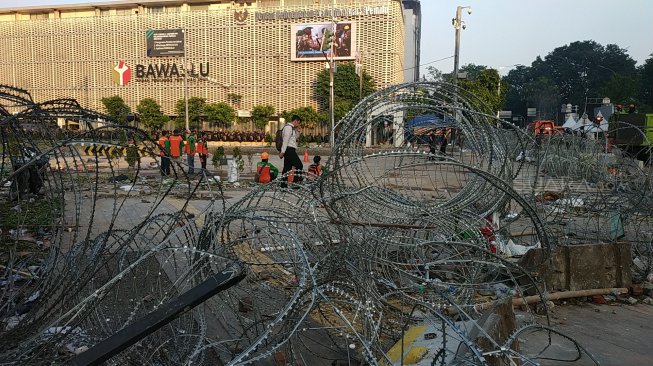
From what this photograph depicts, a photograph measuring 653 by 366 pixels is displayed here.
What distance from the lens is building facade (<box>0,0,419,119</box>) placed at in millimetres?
37625

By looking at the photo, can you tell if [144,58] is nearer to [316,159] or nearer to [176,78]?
[176,78]

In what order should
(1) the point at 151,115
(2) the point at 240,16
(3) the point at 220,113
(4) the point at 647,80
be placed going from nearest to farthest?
(3) the point at 220,113, (2) the point at 240,16, (1) the point at 151,115, (4) the point at 647,80

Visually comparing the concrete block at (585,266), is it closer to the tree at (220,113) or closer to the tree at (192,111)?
the tree at (220,113)

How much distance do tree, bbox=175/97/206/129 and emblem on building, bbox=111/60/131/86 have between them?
4.63 meters

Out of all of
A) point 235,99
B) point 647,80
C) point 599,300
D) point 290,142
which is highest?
point 647,80

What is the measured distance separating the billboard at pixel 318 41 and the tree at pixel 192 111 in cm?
783

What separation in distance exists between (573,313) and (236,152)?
12320mm

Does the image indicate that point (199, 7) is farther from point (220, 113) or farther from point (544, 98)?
point (544, 98)

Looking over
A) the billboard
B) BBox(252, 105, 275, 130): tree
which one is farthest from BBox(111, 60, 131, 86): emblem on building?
the billboard

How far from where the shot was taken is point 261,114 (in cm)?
3856

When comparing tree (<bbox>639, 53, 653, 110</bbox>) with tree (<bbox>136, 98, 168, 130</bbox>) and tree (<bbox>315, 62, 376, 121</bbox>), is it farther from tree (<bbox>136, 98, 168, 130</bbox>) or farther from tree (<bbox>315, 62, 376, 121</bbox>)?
tree (<bbox>136, 98, 168, 130</bbox>)

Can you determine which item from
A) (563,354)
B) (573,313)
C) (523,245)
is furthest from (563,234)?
(563,354)

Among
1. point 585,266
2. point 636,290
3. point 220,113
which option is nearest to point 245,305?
point 585,266

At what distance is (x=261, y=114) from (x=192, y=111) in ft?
18.3
